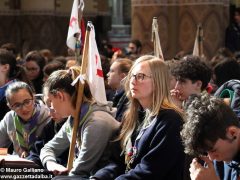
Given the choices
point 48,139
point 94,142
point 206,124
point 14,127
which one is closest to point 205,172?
point 206,124

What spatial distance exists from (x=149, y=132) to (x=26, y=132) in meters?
1.91

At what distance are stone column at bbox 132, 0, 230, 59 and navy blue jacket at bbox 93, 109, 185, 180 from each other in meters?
9.07

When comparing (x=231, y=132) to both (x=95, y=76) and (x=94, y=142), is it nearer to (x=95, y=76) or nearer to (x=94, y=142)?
(x=94, y=142)

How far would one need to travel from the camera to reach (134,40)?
13.4 m

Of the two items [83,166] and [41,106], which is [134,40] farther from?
[83,166]

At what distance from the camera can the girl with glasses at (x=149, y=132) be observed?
182 inches

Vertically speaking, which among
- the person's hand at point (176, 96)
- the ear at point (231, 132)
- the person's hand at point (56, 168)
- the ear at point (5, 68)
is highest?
the ear at point (231, 132)

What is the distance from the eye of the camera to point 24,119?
636cm

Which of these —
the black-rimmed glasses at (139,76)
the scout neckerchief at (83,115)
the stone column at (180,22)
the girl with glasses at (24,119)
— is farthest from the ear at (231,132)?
→ the stone column at (180,22)

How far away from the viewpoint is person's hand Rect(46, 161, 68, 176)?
17.7 feet

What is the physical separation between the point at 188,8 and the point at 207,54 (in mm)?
972

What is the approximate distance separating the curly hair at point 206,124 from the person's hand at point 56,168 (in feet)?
6.37

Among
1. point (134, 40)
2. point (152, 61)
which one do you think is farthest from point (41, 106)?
point (134, 40)

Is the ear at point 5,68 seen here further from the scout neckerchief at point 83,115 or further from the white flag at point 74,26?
the scout neckerchief at point 83,115
